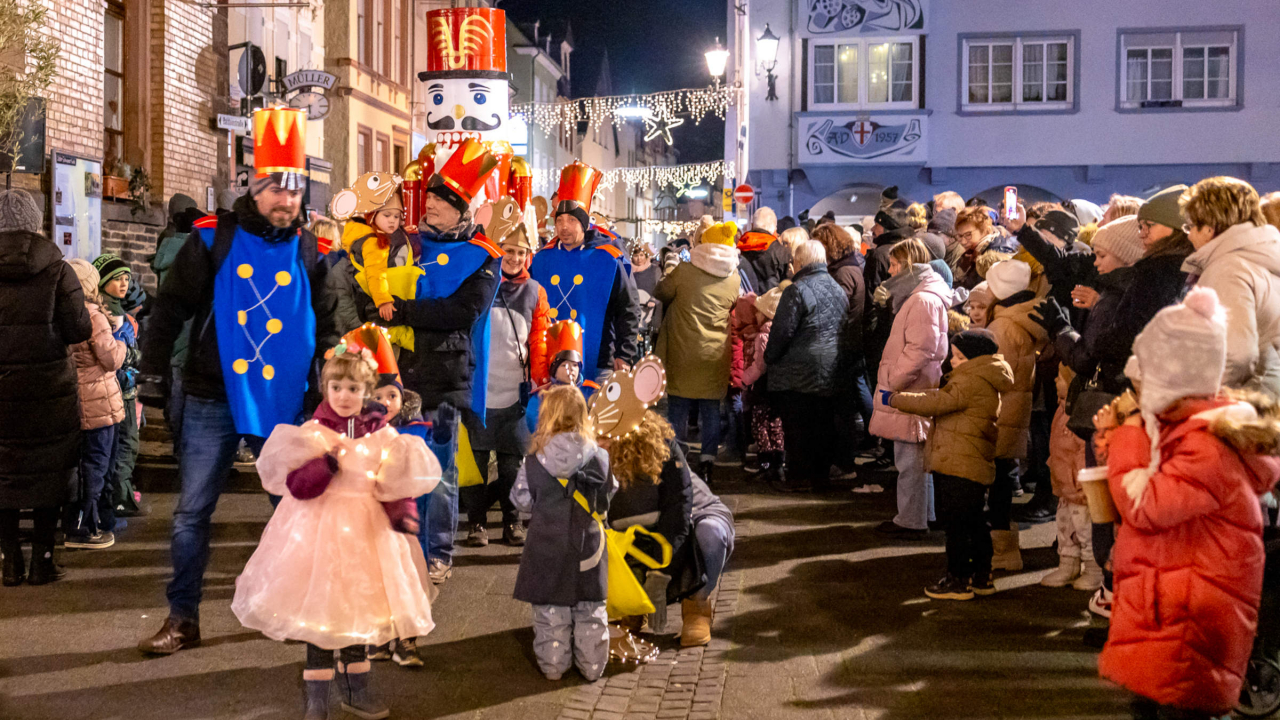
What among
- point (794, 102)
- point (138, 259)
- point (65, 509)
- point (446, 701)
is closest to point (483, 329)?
point (446, 701)

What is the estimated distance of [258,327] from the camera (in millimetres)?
5098

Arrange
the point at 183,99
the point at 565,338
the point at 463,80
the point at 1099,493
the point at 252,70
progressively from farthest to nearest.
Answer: the point at 252,70
the point at 183,99
the point at 463,80
the point at 565,338
the point at 1099,493

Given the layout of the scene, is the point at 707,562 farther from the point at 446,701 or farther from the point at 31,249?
the point at 31,249

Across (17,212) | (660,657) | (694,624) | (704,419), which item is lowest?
(660,657)

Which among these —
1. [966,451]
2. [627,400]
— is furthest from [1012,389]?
[627,400]

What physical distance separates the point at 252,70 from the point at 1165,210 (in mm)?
14600

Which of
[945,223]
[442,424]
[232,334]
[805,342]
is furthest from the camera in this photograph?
[945,223]

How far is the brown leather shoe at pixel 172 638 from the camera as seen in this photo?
5.13 m

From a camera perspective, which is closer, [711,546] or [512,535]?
[711,546]

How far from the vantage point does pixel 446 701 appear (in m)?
4.70

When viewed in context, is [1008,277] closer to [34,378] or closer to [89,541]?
[34,378]

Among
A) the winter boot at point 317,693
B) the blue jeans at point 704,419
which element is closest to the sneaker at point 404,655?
the winter boot at point 317,693

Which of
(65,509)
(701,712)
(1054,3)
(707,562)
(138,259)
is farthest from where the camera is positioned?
(1054,3)

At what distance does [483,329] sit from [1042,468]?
4394 millimetres
